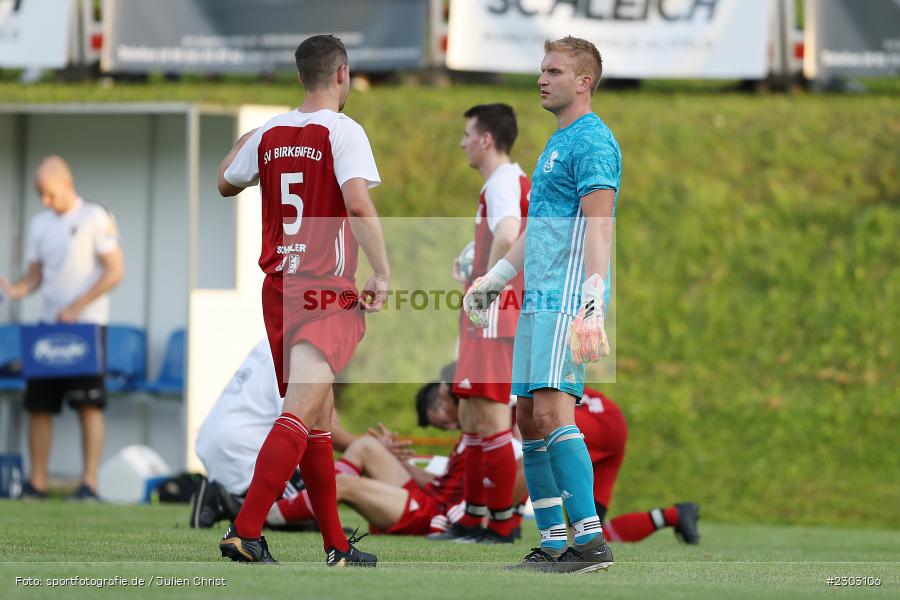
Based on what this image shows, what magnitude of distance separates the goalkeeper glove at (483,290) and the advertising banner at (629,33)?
7.82 metres

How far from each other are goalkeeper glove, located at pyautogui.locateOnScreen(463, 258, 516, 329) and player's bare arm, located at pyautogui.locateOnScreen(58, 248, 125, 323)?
19.8 feet

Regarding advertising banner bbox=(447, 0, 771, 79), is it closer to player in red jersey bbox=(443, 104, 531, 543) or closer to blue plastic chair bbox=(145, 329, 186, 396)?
blue plastic chair bbox=(145, 329, 186, 396)

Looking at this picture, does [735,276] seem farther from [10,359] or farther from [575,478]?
[575,478]

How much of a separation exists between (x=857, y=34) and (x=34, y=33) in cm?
810

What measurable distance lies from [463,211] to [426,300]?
113 cm

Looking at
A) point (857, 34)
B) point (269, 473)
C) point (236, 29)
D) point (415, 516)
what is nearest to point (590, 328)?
point (269, 473)

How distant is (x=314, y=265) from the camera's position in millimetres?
5570

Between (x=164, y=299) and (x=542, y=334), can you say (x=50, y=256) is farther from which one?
(x=542, y=334)

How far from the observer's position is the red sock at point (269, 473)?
533cm

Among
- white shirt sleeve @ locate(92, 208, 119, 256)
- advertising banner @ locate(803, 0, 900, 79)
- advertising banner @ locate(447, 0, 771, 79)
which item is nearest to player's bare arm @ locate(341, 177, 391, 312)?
white shirt sleeve @ locate(92, 208, 119, 256)

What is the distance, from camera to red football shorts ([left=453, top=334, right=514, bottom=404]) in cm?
740

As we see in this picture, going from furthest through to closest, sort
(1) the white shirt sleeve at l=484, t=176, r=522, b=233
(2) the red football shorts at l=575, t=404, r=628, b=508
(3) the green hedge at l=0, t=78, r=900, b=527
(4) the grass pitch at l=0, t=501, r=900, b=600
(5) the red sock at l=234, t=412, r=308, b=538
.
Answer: (3) the green hedge at l=0, t=78, r=900, b=527, (2) the red football shorts at l=575, t=404, r=628, b=508, (1) the white shirt sleeve at l=484, t=176, r=522, b=233, (5) the red sock at l=234, t=412, r=308, b=538, (4) the grass pitch at l=0, t=501, r=900, b=600

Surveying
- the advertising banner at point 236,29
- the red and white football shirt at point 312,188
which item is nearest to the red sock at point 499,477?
the red and white football shirt at point 312,188

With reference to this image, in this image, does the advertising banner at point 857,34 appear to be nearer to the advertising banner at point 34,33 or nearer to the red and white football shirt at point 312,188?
the advertising banner at point 34,33
